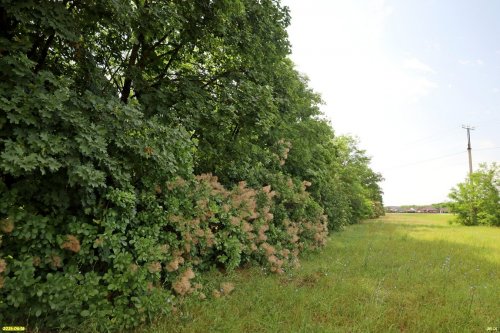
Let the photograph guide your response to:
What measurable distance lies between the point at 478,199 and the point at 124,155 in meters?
35.8

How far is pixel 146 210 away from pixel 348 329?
349cm

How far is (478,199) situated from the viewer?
98.9 feet

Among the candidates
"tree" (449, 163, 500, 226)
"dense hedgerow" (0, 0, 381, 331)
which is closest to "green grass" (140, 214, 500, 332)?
"dense hedgerow" (0, 0, 381, 331)

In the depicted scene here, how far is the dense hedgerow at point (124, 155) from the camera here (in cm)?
352

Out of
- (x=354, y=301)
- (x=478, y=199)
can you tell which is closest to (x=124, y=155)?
(x=354, y=301)

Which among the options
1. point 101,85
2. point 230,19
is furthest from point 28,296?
point 230,19

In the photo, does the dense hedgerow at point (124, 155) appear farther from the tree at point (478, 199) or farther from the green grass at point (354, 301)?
the tree at point (478, 199)

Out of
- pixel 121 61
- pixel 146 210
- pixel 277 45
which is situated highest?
pixel 277 45

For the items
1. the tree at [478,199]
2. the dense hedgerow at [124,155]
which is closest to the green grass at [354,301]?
the dense hedgerow at [124,155]

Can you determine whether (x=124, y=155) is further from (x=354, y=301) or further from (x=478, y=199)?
(x=478, y=199)

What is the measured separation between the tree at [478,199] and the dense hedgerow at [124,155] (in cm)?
2919

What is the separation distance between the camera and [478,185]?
100ft

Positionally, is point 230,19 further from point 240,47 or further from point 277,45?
point 277,45

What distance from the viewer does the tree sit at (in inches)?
1134
